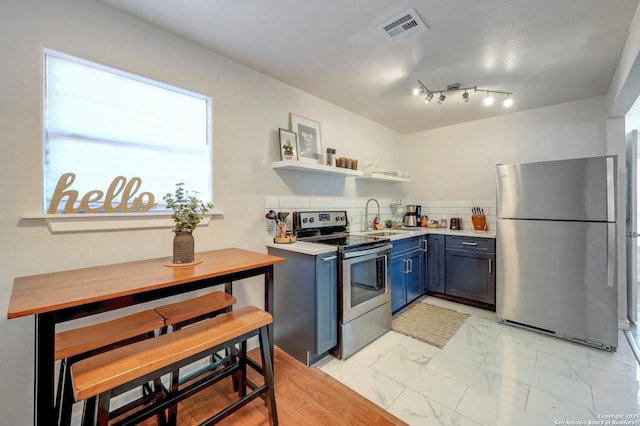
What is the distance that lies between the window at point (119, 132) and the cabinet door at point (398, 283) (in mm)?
1976

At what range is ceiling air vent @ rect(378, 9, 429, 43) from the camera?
5.57ft

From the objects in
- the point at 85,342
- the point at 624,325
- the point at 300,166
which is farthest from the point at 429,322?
the point at 85,342

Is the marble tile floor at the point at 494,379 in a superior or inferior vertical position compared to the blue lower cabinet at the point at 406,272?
inferior

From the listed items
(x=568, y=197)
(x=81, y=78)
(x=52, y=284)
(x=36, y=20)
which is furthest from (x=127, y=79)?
(x=568, y=197)

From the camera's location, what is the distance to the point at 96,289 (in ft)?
3.76

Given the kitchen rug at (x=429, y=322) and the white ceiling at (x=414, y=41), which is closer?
the white ceiling at (x=414, y=41)

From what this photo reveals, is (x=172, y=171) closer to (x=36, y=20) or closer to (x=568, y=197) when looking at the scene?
(x=36, y=20)

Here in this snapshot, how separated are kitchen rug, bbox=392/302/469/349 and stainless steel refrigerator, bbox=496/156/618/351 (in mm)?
519

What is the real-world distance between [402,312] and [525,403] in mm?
1430

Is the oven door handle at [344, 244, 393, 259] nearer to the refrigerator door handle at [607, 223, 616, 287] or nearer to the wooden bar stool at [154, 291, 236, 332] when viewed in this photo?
the wooden bar stool at [154, 291, 236, 332]

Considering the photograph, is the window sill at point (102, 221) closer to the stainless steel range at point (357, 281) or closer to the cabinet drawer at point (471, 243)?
the stainless steel range at point (357, 281)

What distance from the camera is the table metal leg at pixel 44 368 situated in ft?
3.13

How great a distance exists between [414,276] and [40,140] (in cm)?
341

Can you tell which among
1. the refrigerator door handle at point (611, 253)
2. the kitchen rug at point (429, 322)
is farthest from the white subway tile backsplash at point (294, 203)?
the refrigerator door handle at point (611, 253)
